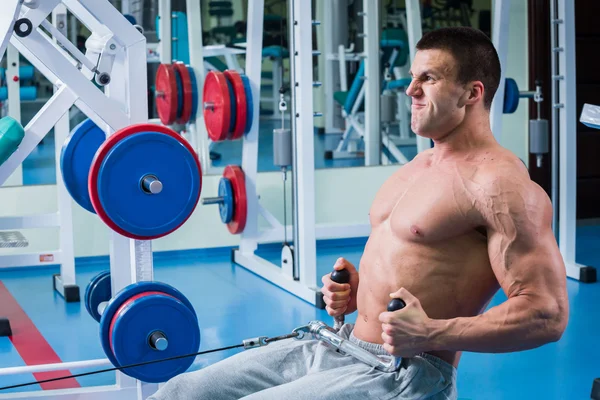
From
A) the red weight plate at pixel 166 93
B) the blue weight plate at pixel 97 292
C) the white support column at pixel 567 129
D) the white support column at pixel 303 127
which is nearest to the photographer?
the blue weight plate at pixel 97 292

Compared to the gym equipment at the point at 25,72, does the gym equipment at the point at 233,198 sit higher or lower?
lower

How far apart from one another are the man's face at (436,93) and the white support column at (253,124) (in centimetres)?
274

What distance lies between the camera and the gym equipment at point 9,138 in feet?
7.79

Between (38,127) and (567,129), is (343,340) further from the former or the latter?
(567,129)

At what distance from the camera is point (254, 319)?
146 inches

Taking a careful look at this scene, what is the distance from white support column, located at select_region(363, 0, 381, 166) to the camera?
5.38 metres

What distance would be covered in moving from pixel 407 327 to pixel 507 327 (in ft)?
0.56

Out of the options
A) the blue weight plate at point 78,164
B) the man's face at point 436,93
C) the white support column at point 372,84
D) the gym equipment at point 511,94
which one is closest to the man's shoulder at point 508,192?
the man's face at point 436,93

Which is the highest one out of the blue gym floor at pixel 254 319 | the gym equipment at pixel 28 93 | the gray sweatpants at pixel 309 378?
the gym equipment at pixel 28 93

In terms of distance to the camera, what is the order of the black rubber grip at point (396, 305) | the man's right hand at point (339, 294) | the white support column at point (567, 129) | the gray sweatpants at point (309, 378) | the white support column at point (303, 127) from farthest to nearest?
the white support column at point (567, 129)
the white support column at point (303, 127)
the man's right hand at point (339, 294)
the gray sweatpants at point (309, 378)
the black rubber grip at point (396, 305)

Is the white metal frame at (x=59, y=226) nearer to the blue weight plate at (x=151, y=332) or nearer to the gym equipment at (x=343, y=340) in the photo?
the blue weight plate at (x=151, y=332)

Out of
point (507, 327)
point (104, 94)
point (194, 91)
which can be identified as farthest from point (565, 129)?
point (507, 327)

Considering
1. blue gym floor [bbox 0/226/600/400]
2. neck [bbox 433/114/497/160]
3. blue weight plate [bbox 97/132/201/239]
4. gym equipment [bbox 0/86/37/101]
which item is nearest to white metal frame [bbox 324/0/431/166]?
blue gym floor [bbox 0/226/600/400]

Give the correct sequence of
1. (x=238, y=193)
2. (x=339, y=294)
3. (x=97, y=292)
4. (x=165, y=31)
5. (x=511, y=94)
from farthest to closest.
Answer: (x=165, y=31), (x=238, y=193), (x=511, y=94), (x=97, y=292), (x=339, y=294)
